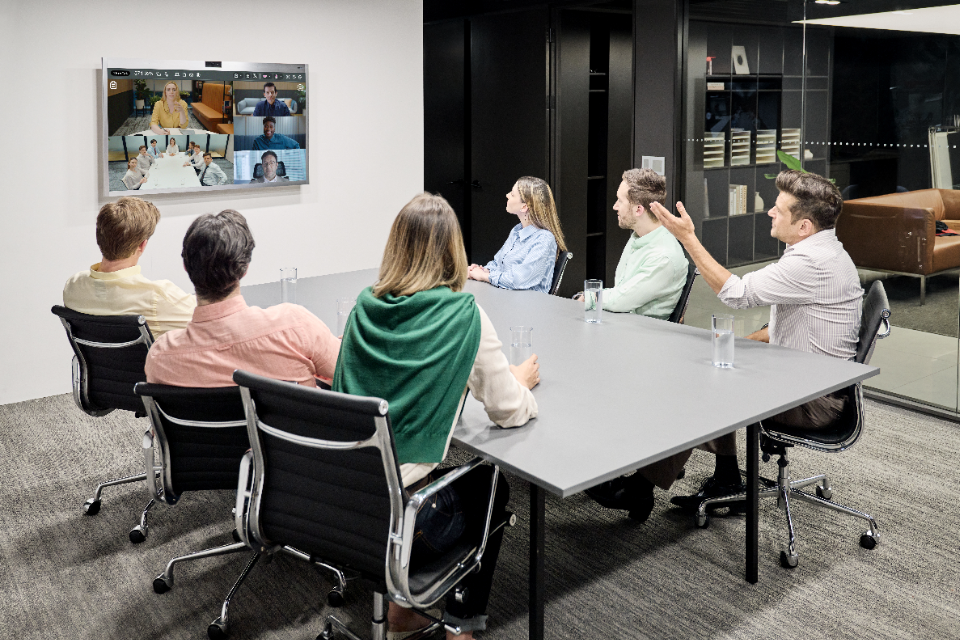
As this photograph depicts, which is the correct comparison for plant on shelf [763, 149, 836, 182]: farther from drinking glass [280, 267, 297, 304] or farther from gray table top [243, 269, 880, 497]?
drinking glass [280, 267, 297, 304]

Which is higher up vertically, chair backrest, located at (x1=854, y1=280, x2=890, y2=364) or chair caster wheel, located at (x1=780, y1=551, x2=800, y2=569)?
chair backrest, located at (x1=854, y1=280, x2=890, y2=364)

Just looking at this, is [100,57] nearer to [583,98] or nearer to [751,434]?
[583,98]

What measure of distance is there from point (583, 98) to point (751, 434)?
4725mm

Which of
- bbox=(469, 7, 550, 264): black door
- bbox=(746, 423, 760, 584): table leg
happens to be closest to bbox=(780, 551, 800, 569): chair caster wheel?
bbox=(746, 423, 760, 584): table leg

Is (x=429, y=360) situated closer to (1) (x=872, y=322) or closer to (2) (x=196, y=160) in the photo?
(1) (x=872, y=322)

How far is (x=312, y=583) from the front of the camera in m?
3.00

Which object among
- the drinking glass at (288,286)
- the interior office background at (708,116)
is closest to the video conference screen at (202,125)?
the drinking glass at (288,286)

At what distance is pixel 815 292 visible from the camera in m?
3.15

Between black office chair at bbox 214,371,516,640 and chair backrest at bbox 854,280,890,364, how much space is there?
158 cm

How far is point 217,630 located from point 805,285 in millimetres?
2286

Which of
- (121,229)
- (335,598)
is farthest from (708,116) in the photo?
(335,598)

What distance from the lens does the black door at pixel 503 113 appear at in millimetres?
6887

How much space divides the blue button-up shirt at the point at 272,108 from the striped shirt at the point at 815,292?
3.42 meters

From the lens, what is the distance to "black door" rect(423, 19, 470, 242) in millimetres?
7668
